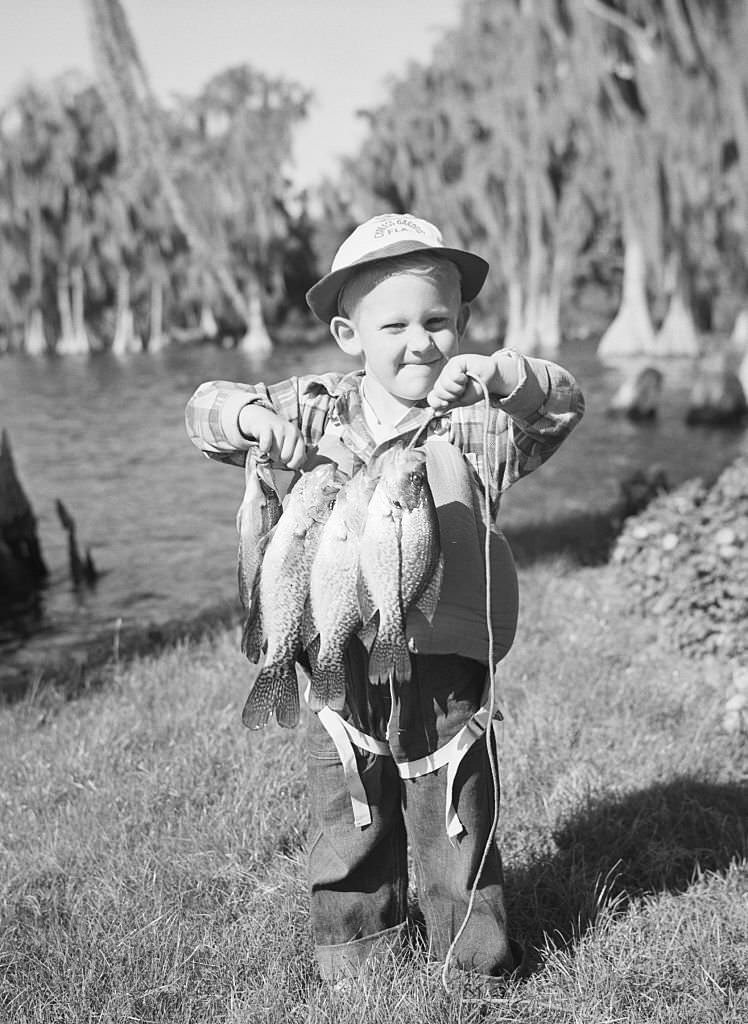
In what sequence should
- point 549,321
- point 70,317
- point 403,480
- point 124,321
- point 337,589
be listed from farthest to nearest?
point 70,317 < point 124,321 < point 549,321 < point 337,589 < point 403,480

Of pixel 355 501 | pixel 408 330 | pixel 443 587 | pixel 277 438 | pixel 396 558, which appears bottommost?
pixel 443 587

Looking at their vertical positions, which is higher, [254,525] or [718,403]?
[254,525]

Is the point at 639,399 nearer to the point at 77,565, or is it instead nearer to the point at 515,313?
the point at 77,565

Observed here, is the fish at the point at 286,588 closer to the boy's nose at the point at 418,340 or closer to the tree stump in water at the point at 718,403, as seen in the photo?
the boy's nose at the point at 418,340

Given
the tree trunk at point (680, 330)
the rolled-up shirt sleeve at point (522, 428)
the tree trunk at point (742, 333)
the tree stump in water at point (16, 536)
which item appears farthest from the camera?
the tree trunk at point (680, 330)

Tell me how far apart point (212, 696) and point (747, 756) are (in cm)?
244

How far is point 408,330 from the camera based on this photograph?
98.9 inches

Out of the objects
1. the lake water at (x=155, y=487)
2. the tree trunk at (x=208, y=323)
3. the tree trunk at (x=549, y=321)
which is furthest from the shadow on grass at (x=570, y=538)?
the tree trunk at (x=208, y=323)

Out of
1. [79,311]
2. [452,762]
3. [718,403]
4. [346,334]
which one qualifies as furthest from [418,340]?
[79,311]

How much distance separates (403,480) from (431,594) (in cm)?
30

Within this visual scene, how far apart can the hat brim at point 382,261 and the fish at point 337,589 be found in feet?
1.80

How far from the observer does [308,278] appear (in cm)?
5700

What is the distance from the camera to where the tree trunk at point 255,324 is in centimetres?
5131

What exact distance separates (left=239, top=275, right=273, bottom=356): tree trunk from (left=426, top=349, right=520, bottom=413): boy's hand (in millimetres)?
49114
